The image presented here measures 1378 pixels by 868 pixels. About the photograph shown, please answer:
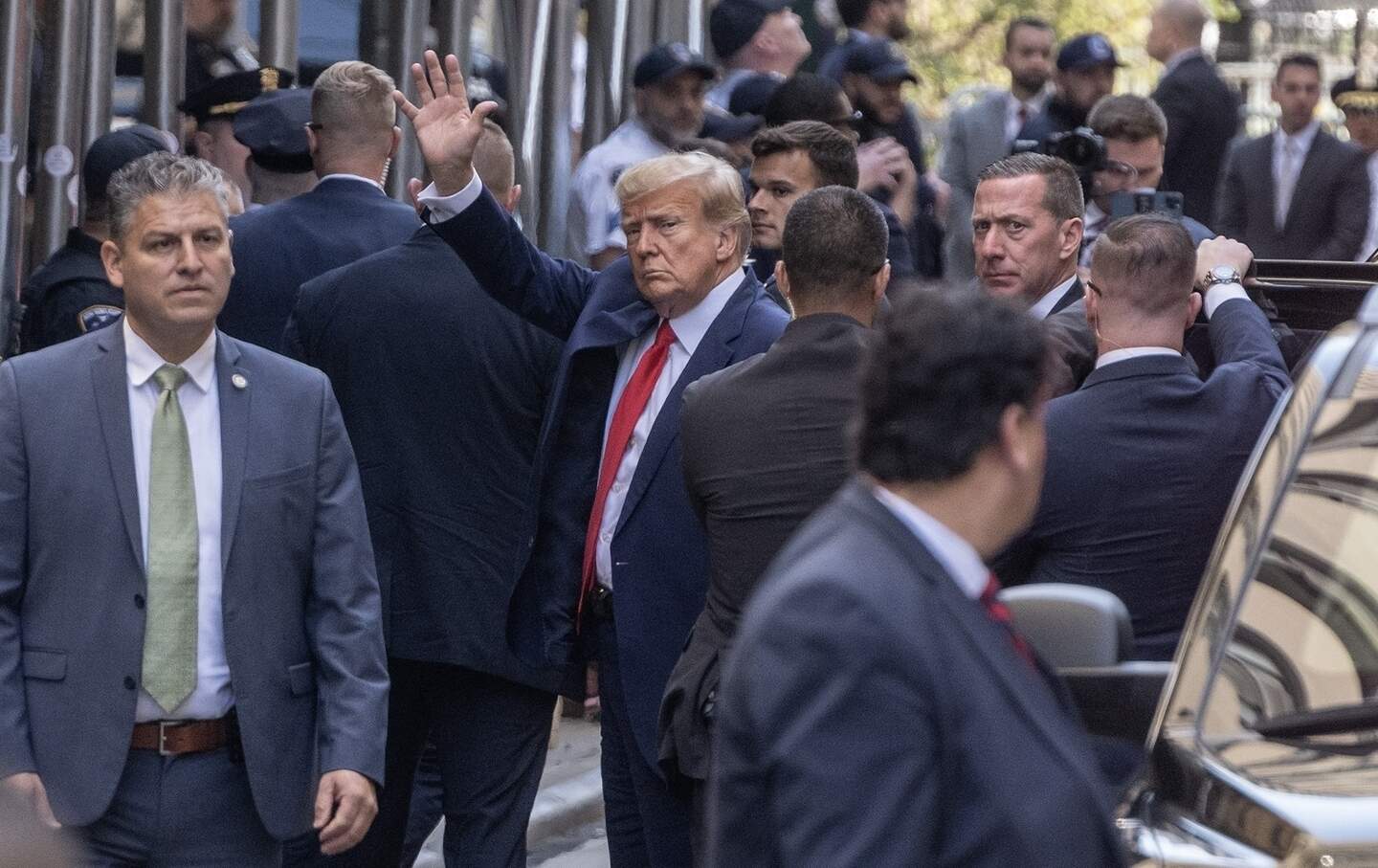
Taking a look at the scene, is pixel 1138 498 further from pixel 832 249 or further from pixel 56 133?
pixel 56 133

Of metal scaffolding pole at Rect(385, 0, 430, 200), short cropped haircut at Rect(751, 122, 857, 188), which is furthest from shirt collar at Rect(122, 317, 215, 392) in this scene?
metal scaffolding pole at Rect(385, 0, 430, 200)

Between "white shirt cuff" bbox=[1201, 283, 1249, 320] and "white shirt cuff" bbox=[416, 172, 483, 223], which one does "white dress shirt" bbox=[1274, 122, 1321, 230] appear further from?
"white shirt cuff" bbox=[416, 172, 483, 223]

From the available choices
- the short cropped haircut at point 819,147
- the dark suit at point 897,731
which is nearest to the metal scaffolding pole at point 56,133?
the short cropped haircut at point 819,147

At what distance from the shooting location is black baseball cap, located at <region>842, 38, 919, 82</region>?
985 cm

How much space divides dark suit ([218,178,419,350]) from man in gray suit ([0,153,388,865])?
1.69 m

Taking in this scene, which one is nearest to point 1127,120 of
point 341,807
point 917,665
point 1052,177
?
point 1052,177

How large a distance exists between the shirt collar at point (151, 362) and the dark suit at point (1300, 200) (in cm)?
774

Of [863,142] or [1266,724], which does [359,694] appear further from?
[863,142]

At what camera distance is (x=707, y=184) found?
5.64 meters

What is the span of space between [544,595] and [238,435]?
48.3 inches

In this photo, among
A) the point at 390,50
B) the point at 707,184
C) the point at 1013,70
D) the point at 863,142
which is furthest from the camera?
the point at 1013,70

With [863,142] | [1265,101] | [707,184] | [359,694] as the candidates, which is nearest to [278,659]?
[359,694]

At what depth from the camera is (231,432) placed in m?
4.61

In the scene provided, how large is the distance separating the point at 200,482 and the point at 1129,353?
1.92m
